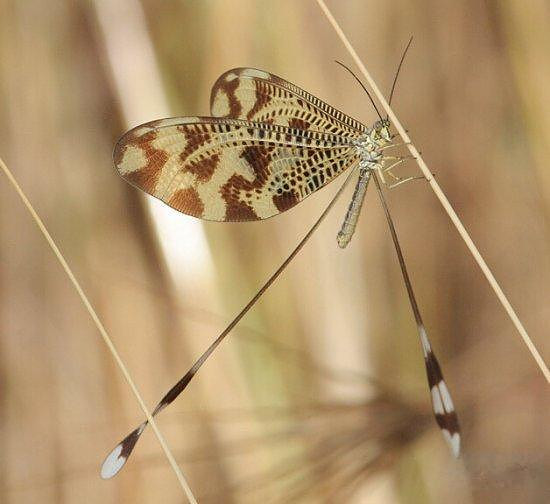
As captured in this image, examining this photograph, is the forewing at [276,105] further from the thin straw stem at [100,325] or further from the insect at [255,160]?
the thin straw stem at [100,325]

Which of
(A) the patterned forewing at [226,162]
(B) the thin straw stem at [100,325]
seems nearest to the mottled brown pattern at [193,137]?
(A) the patterned forewing at [226,162]

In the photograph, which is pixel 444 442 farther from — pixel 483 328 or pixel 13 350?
pixel 13 350

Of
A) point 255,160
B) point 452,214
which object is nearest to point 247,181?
point 255,160

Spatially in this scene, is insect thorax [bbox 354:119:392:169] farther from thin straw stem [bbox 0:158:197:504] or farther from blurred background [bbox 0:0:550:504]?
thin straw stem [bbox 0:158:197:504]

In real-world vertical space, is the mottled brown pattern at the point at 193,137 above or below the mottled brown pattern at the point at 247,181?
above

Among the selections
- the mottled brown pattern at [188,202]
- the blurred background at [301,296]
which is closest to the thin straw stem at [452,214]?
the blurred background at [301,296]

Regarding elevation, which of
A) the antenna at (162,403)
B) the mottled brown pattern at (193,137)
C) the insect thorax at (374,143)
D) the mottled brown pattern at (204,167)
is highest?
the mottled brown pattern at (193,137)

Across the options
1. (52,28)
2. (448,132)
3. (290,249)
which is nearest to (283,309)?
(290,249)
